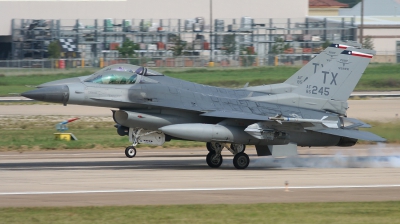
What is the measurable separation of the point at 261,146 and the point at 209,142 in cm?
163

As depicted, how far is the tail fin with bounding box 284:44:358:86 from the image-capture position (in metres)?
20.4

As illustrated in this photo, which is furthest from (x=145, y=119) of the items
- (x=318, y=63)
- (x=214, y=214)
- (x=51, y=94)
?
(x=214, y=214)

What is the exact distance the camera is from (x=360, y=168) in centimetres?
1956

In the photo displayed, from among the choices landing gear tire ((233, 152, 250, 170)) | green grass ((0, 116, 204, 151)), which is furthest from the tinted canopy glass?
green grass ((0, 116, 204, 151))

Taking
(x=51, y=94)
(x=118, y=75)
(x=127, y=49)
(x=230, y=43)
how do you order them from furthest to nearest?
(x=230, y=43)
(x=127, y=49)
(x=118, y=75)
(x=51, y=94)

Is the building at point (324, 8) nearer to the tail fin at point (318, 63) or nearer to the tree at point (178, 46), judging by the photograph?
the tree at point (178, 46)

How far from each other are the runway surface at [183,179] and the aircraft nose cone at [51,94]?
6.41 ft

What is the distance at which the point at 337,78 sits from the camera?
20125mm

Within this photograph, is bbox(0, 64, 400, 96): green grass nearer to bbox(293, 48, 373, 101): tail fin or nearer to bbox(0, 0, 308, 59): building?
bbox(0, 0, 308, 59): building

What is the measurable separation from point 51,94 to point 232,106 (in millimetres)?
5197

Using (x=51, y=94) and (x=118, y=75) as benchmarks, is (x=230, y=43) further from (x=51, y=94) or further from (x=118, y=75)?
(x=51, y=94)

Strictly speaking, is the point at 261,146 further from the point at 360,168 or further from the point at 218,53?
the point at 218,53

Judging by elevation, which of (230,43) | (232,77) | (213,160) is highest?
(230,43)

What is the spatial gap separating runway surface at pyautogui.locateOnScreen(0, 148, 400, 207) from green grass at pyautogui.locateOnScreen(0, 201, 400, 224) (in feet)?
2.30
